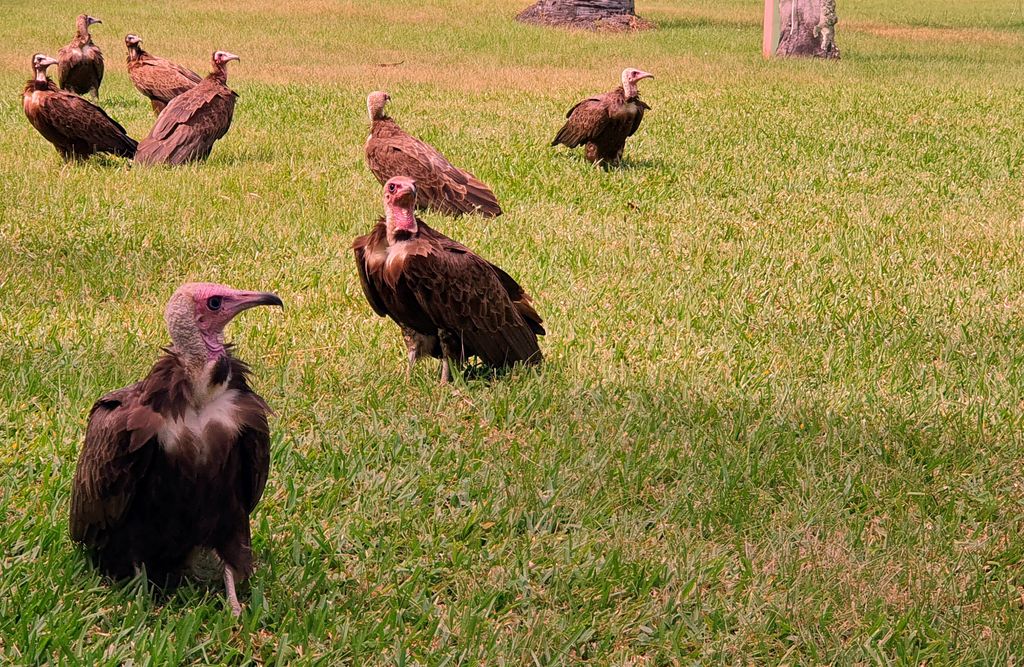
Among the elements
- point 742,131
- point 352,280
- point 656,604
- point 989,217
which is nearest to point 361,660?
point 656,604

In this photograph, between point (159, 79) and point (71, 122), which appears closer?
point (71, 122)

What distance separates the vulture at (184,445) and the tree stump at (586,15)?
81.5ft

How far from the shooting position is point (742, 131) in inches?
501

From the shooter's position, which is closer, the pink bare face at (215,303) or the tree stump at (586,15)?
the pink bare face at (215,303)

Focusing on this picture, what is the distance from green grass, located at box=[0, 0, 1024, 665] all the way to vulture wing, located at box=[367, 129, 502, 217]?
1.00 ft

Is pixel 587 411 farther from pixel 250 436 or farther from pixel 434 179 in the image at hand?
pixel 434 179

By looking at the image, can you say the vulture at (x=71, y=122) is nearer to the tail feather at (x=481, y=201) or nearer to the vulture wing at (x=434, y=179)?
the vulture wing at (x=434, y=179)

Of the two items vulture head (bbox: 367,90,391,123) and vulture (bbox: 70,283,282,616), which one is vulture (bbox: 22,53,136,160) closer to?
vulture head (bbox: 367,90,391,123)

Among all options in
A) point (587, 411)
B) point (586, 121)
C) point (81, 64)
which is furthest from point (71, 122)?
point (587, 411)

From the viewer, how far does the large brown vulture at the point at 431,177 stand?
323 inches

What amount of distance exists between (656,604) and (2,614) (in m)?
1.93

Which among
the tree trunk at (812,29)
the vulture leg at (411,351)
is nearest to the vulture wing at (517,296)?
the vulture leg at (411,351)

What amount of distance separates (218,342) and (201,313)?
0.10 meters

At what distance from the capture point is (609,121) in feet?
32.7
